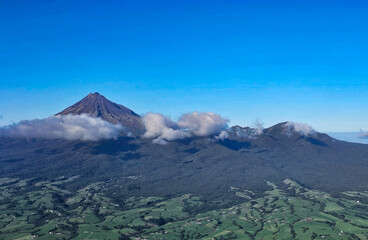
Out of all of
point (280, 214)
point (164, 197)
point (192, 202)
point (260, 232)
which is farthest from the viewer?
point (164, 197)

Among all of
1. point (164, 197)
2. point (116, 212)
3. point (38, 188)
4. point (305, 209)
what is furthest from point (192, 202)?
point (38, 188)

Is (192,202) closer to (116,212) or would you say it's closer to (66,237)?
(116,212)

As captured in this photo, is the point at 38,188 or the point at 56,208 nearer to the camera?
the point at 56,208

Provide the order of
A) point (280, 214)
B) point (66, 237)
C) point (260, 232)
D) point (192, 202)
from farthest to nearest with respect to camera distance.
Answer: point (192, 202) → point (280, 214) → point (260, 232) → point (66, 237)

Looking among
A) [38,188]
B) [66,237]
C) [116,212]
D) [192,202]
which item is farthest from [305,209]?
[38,188]

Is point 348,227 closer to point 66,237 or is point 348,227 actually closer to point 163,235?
point 163,235

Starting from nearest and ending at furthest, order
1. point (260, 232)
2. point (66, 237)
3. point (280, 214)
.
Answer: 1. point (66, 237)
2. point (260, 232)
3. point (280, 214)
